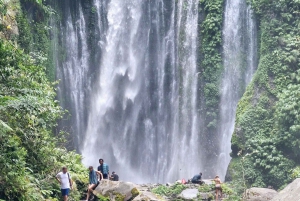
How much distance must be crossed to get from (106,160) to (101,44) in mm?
7982

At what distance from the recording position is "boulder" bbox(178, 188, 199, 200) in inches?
795

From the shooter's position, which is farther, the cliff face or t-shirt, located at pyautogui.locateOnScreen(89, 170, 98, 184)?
the cliff face

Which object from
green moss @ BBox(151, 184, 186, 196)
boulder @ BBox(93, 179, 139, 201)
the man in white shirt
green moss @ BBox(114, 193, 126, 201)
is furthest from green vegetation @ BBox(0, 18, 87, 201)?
green moss @ BBox(151, 184, 186, 196)

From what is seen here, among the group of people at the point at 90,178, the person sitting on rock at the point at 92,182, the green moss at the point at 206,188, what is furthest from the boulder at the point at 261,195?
the person sitting on rock at the point at 92,182

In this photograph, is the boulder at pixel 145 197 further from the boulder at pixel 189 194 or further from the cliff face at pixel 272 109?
the cliff face at pixel 272 109

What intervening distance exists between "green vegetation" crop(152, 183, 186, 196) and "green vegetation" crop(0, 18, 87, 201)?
19.6 ft

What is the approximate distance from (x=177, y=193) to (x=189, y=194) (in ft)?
2.95

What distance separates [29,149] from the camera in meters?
14.2

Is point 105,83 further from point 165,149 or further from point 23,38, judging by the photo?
point 23,38

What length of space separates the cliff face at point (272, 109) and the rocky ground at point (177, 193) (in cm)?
276

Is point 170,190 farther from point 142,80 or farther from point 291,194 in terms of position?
point 142,80

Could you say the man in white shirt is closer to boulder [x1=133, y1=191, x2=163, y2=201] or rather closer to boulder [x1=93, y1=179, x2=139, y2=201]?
boulder [x1=93, y1=179, x2=139, y2=201]

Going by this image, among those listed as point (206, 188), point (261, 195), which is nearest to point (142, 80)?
point (206, 188)

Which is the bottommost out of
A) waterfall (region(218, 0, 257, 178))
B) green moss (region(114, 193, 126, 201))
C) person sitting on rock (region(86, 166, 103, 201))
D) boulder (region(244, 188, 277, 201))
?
green moss (region(114, 193, 126, 201))
